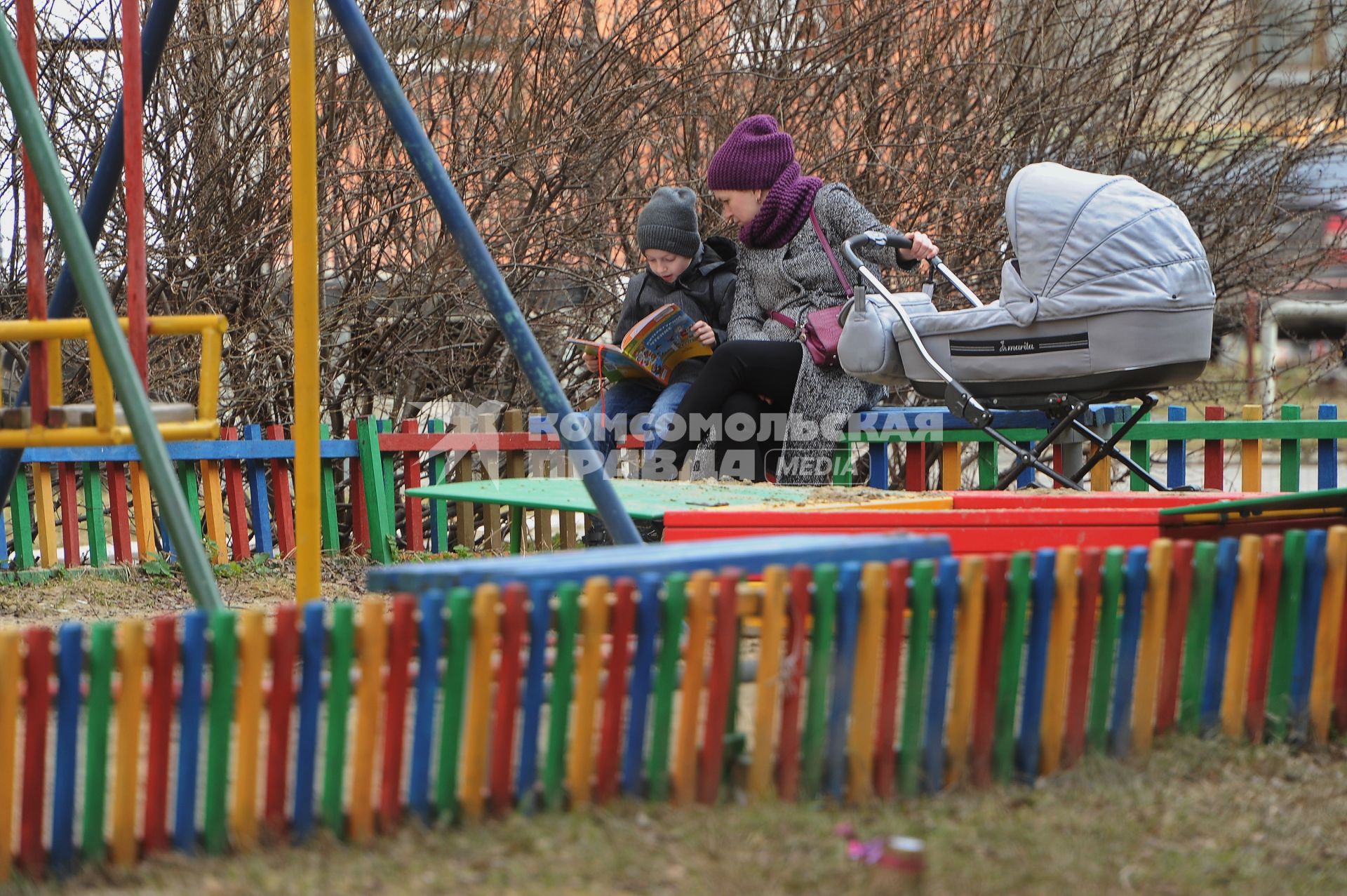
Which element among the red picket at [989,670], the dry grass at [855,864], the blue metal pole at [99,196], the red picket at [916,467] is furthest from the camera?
the red picket at [916,467]

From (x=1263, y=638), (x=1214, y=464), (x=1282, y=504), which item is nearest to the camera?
(x=1263, y=638)

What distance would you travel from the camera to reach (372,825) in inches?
101

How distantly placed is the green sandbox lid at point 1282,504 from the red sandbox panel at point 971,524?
0.20m

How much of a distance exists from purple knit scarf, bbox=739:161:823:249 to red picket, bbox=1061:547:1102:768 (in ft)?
10.4

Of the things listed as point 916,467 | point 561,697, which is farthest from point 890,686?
point 916,467

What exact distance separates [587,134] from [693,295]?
1.18 meters

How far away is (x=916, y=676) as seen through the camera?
2.89 m

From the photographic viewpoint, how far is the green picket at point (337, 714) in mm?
2564

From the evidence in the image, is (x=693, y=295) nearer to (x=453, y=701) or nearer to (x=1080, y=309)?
(x=1080, y=309)

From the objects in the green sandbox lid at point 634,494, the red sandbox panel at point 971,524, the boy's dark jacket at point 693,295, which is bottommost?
the red sandbox panel at point 971,524

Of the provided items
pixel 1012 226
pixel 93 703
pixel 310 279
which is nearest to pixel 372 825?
pixel 93 703

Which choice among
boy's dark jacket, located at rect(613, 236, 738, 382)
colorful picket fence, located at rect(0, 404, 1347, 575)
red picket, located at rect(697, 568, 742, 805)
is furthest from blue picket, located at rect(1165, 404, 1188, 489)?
red picket, located at rect(697, 568, 742, 805)

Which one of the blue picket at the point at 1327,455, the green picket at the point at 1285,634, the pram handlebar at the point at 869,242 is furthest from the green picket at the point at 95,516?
the blue picket at the point at 1327,455

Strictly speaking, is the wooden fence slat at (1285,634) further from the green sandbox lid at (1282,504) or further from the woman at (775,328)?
the woman at (775,328)
